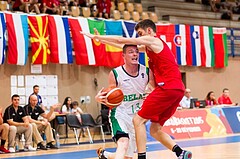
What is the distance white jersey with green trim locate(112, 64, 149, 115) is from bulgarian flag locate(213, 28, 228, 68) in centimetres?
1518

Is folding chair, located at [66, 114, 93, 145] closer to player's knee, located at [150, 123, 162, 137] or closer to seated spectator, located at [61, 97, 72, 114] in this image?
seated spectator, located at [61, 97, 72, 114]

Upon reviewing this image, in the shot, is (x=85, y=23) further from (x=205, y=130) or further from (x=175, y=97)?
(x=175, y=97)

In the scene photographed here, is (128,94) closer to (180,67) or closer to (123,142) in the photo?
(123,142)

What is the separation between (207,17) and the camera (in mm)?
24703

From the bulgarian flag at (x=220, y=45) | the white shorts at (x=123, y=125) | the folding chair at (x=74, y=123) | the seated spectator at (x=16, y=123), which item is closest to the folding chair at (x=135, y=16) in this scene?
the bulgarian flag at (x=220, y=45)

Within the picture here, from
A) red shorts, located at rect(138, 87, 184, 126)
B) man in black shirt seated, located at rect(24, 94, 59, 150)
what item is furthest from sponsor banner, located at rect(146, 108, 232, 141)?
red shorts, located at rect(138, 87, 184, 126)

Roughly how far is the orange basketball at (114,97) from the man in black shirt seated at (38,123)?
712 centimetres

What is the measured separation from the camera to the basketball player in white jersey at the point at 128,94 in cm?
702

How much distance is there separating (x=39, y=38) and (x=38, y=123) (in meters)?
3.74

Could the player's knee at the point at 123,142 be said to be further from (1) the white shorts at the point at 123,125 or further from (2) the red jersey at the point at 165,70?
(2) the red jersey at the point at 165,70

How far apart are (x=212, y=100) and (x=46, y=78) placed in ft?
19.4

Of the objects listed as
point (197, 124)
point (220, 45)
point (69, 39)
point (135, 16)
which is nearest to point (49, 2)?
point (69, 39)

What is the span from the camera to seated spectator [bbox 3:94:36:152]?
13328mm

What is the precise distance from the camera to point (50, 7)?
59.9 ft
